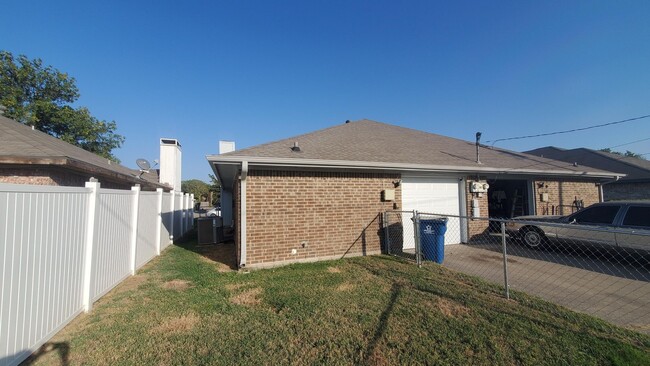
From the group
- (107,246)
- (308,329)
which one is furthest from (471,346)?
(107,246)

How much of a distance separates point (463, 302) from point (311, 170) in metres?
4.33

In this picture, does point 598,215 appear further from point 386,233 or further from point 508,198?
point 508,198

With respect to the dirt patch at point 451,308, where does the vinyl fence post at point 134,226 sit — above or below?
above

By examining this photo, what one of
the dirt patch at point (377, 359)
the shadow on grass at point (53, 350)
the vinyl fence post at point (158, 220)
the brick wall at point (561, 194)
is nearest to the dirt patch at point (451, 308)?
the dirt patch at point (377, 359)

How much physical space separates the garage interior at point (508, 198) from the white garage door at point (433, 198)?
3309 millimetres

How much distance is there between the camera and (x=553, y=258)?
6.91m

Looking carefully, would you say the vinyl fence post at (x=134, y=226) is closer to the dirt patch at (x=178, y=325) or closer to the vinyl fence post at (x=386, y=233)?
the dirt patch at (x=178, y=325)

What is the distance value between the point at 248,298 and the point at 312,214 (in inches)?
110

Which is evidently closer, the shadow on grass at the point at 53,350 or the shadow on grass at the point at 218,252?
the shadow on grass at the point at 53,350

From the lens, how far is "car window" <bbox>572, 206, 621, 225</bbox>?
6.52 meters

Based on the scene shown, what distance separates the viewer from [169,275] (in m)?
6.11

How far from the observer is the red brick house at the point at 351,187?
21.1 ft

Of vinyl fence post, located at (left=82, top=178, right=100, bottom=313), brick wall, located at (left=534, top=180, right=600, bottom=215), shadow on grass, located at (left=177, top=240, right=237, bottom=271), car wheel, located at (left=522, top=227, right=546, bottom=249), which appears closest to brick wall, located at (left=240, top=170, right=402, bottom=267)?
shadow on grass, located at (left=177, top=240, right=237, bottom=271)

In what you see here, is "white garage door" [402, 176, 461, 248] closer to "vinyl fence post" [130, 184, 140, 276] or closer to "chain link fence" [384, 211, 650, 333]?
"chain link fence" [384, 211, 650, 333]
